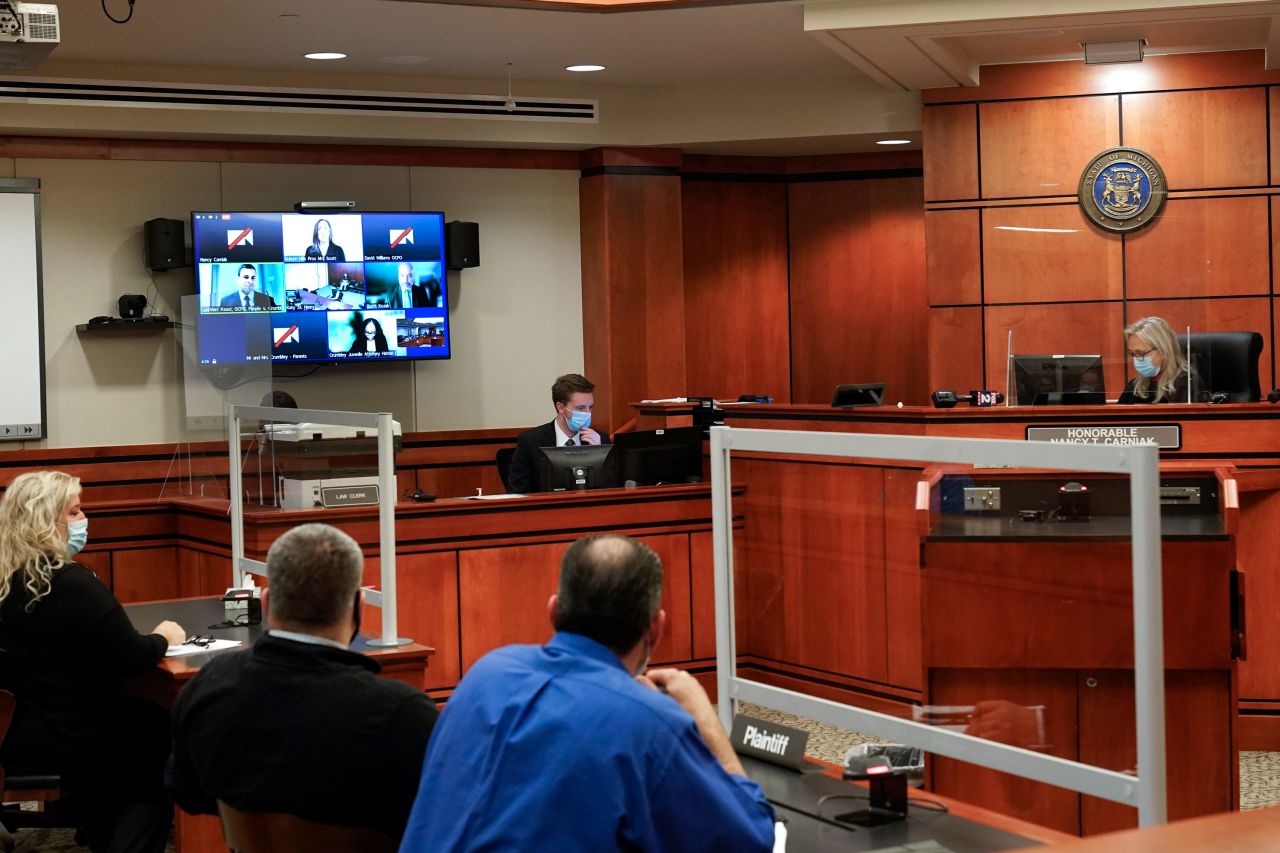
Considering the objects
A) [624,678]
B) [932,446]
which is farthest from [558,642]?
[932,446]

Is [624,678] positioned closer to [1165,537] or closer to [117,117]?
[1165,537]

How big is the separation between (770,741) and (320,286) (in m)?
6.18

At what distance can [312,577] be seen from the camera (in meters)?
2.68

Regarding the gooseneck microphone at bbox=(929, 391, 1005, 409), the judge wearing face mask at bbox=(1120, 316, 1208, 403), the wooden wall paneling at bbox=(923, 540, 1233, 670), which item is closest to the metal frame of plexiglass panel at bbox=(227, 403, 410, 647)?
the wooden wall paneling at bbox=(923, 540, 1233, 670)

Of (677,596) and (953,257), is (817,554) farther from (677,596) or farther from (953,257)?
(953,257)

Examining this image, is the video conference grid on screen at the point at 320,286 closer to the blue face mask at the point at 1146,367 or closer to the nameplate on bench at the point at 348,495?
the nameplate on bench at the point at 348,495

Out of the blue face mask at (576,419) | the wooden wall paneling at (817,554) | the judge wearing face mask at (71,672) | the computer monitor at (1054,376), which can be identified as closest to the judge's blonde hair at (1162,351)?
the computer monitor at (1054,376)

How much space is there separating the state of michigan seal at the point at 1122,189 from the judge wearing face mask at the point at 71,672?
5.94m

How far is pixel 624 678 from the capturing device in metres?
1.94

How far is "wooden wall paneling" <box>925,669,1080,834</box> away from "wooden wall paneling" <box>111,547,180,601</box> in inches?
190

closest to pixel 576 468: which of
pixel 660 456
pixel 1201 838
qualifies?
pixel 660 456

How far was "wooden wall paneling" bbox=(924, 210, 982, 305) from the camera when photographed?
8336mm

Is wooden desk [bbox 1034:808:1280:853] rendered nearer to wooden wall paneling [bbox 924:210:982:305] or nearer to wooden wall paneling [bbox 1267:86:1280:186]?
wooden wall paneling [bbox 924:210:982:305]

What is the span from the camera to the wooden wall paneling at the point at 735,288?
389 inches
